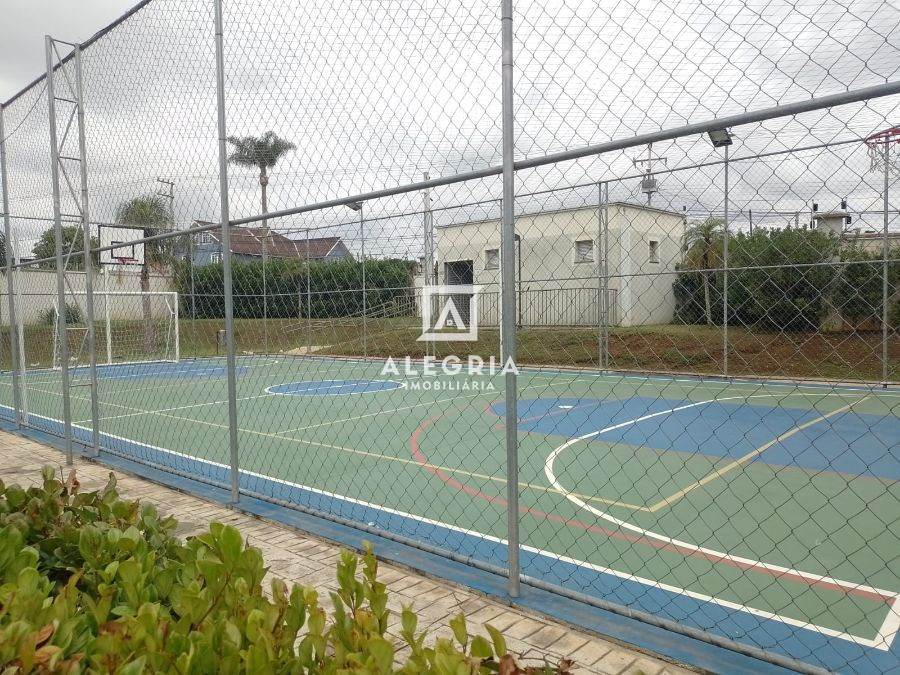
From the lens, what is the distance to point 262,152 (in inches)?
158

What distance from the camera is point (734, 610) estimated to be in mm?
2939

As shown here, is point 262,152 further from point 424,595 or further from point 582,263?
point 582,263

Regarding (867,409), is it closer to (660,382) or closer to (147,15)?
(660,382)

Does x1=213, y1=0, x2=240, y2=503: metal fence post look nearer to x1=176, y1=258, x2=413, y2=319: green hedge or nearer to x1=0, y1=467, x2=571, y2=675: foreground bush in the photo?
x1=0, y1=467, x2=571, y2=675: foreground bush

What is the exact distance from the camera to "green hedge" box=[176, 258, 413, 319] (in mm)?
14258

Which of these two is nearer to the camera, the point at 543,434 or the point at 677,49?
the point at 677,49

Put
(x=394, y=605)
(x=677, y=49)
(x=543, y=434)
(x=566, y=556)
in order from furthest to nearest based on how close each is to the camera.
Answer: (x=543, y=434) → (x=566, y=556) → (x=394, y=605) → (x=677, y=49)

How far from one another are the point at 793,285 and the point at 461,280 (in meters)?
6.85

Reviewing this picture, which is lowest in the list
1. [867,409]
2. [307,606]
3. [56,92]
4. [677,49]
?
[867,409]

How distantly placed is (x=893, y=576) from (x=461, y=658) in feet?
10.9

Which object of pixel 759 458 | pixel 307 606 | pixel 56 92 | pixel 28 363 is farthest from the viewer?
pixel 28 363

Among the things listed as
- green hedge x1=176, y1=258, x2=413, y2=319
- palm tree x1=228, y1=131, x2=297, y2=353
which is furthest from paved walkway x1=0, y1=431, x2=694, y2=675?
green hedge x1=176, y1=258, x2=413, y2=319

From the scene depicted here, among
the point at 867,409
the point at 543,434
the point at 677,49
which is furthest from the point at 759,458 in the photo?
the point at 677,49

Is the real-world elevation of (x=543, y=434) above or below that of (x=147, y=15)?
below
